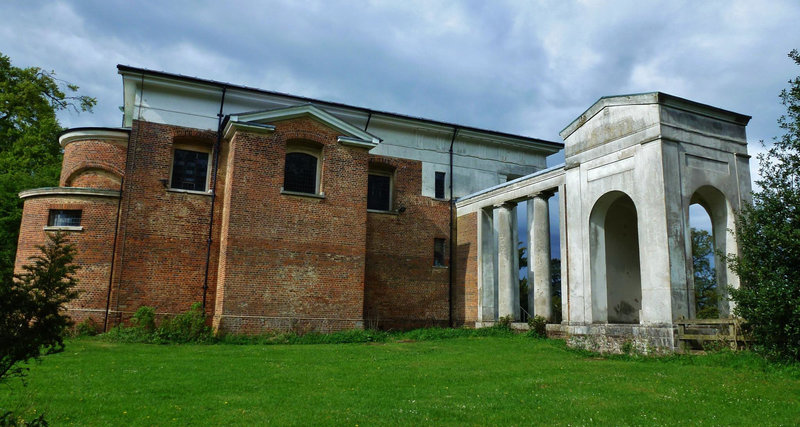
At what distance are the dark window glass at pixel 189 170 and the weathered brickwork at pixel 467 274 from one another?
10883mm

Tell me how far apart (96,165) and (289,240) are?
769 cm

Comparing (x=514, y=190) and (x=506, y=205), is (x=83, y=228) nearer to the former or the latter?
(x=506, y=205)

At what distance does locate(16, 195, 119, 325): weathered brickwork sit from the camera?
61.6 ft

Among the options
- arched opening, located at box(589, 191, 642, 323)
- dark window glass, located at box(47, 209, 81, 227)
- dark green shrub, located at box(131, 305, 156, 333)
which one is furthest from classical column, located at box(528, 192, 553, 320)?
dark window glass, located at box(47, 209, 81, 227)

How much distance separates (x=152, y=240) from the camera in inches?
775

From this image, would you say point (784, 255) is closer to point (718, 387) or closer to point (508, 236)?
point (718, 387)

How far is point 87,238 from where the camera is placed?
62.6 ft

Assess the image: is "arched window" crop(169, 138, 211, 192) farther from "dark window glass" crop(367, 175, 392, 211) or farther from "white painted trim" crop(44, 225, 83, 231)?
"dark window glass" crop(367, 175, 392, 211)

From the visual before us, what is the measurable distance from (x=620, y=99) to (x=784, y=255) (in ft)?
18.6

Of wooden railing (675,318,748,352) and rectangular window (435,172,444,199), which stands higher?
rectangular window (435,172,444,199)

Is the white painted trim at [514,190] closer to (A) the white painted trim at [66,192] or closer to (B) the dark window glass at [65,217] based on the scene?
(A) the white painted trim at [66,192]

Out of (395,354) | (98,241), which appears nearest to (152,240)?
(98,241)

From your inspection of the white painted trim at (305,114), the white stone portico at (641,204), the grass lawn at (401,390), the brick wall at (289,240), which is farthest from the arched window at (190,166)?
the white stone portico at (641,204)

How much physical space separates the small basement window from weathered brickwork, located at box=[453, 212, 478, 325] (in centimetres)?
148
